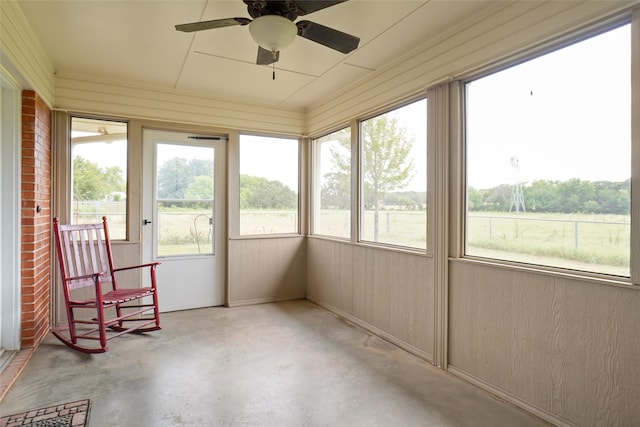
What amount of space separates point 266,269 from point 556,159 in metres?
3.46

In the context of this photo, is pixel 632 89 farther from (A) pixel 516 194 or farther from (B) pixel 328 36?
(B) pixel 328 36

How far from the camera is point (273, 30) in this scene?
6.39 feet

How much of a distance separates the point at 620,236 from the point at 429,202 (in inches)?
49.2

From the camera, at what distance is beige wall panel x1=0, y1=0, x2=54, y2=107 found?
2230 millimetres

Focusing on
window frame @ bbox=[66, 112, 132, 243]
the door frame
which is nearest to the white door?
window frame @ bbox=[66, 112, 132, 243]

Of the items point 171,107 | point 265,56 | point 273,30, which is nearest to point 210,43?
point 265,56

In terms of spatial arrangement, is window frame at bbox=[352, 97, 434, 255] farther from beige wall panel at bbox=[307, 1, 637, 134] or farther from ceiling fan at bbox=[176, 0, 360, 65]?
ceiling fan at bbox=[176, 0, 360, 65]

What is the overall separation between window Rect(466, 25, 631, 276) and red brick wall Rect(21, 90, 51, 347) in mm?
3570

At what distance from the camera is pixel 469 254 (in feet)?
8.55

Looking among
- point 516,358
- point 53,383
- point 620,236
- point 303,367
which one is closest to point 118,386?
point 53,383

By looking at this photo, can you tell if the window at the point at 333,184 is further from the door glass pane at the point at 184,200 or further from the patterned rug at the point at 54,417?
the patterned rug at the point at 54,417

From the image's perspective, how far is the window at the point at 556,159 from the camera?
1.82 meters

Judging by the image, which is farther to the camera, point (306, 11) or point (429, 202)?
point (429, 202)

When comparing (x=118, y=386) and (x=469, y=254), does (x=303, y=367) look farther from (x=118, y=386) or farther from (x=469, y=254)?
(x=469, y=254)
